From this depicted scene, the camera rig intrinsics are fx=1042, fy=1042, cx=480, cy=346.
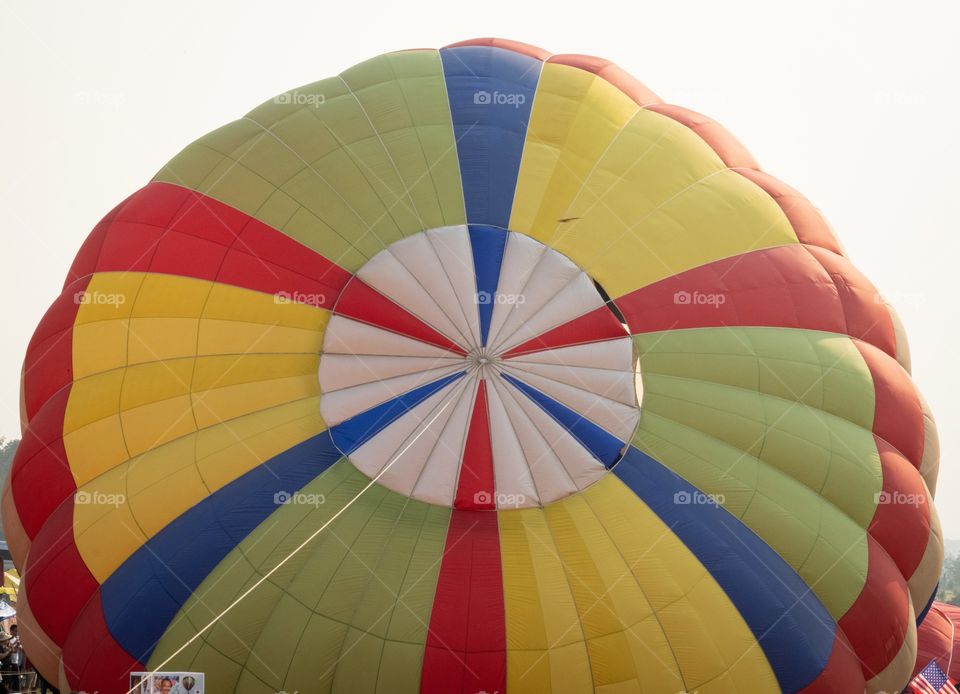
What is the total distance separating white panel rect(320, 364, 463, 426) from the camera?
32.1ft

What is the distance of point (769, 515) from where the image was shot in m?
9.64

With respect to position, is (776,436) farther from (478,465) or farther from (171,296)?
(171,296)

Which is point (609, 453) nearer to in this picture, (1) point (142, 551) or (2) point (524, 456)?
(2) point (524, 456)

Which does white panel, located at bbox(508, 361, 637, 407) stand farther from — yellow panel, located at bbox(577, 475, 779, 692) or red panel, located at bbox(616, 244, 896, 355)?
yellow panel, located at bbox(577, 475, 779, 692)

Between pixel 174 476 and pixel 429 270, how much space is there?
10.1ft

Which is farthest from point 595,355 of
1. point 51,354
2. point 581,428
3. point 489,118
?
point 51,354

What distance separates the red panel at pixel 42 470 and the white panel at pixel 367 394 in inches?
104

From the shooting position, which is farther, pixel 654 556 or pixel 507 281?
pixel 507 281

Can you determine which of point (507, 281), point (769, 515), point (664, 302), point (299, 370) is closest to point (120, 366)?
point (299, 370)

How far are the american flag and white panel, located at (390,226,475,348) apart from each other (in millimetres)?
7662

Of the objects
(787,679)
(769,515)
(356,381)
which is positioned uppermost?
(356,381)

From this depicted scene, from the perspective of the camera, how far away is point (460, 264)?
404 inches

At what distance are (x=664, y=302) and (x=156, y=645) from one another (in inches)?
223

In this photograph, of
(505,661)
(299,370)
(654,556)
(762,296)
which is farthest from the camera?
(762,296)
